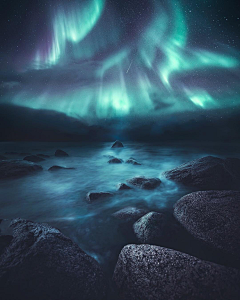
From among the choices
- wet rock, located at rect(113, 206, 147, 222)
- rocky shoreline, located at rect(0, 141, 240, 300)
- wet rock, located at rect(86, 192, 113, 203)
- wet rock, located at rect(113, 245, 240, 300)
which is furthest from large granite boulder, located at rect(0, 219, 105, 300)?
wet rock, located at rect(86, 192, 113, 203)

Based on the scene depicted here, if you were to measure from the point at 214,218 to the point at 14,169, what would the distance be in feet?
29.7

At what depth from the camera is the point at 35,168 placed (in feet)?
29.3

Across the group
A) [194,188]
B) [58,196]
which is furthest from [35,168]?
[194,188]

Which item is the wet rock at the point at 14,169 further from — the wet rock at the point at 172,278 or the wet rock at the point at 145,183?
the wet rock at the point at 172,278

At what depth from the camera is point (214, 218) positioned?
2887 millimetres

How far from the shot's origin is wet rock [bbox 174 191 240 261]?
2521mm

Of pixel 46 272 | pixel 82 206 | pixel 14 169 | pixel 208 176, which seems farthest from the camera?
pixel 14 169

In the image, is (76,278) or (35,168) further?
(35,168)

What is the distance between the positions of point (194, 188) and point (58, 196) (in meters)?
5.25

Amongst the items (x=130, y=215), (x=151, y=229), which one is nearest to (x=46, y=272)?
(x=151, y=229)

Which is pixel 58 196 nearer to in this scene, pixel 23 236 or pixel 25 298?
pixel 23 236

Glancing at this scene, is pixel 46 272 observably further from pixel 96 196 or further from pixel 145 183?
pixel 145 183

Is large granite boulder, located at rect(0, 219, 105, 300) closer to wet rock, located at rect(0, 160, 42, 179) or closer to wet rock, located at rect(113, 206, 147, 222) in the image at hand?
wet rock, located at rect(113, 206, 147, 222)

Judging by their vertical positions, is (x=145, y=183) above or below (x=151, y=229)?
below
